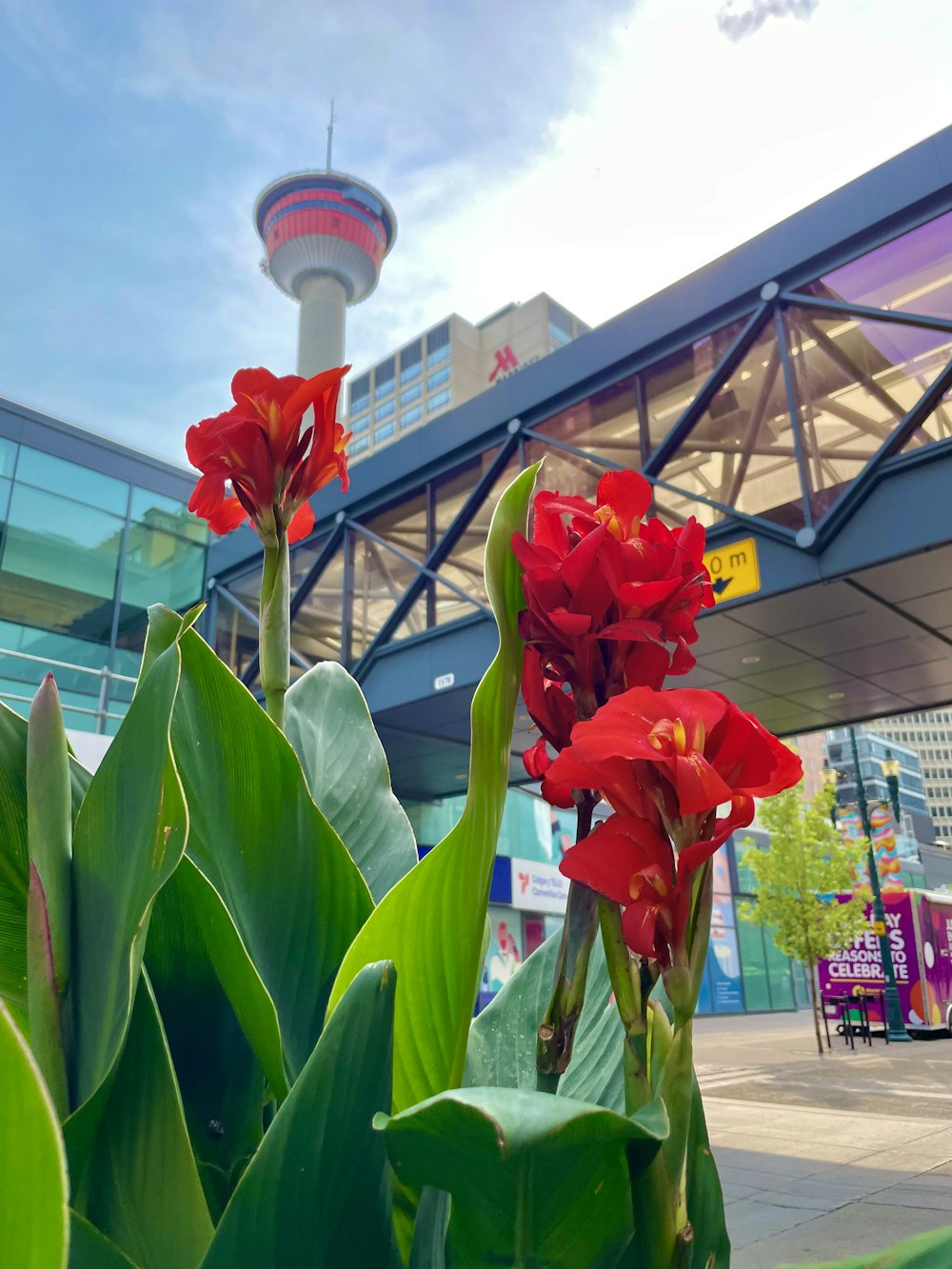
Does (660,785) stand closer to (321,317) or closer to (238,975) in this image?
(238,975)

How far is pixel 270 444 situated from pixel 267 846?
374 millimetres

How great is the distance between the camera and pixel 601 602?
1.88 ft

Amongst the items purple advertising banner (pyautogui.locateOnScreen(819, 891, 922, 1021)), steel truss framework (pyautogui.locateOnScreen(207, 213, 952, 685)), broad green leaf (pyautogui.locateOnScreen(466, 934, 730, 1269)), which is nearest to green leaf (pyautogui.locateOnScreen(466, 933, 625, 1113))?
broad green leaf (pyautogui.locateOnScreen(466, 934, 730, 1269))

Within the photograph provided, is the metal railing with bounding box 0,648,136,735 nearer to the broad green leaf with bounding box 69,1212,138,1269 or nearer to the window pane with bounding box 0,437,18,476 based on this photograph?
the window pane with bounding box 0,437,18,476

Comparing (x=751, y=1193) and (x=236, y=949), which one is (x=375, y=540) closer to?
(x=751, y=1193)

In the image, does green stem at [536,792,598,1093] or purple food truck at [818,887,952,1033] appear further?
purple food truck at [818,887,952,1033]

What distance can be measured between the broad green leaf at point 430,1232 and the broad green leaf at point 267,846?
0.52ft

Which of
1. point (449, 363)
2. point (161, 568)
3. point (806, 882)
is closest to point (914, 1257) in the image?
point (161, 568)

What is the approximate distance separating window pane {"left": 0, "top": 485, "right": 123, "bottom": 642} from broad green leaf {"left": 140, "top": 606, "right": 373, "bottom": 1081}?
48.6 feet

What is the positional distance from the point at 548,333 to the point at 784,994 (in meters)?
57.2

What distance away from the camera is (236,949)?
0.56 metres

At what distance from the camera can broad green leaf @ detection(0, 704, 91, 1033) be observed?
0.58 m

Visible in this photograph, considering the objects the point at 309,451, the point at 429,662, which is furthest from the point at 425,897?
the point at 429,662

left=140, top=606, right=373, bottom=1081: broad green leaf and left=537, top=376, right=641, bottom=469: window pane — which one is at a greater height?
left=537, top=376, right=641, bottom=469: window pane
